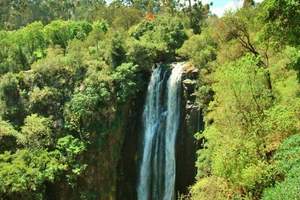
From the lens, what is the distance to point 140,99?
104 ft

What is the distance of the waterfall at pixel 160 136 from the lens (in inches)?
1123

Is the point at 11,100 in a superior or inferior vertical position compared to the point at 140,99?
superior

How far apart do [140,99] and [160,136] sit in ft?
11.2

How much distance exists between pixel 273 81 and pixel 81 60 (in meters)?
14.4

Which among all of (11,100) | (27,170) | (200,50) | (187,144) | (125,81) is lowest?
(27,170)

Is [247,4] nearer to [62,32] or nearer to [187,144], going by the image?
[187,144]

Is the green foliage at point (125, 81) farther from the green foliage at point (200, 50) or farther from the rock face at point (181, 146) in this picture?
the green foliage at point (200, 50)

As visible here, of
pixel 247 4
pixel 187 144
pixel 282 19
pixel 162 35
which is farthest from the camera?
pixel 162 35

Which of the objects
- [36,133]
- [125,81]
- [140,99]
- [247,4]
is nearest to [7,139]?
[36,133]

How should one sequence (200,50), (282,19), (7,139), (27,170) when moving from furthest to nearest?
1. (200,50)
2. (7,139)
3. (27,170)
4. (282,19)

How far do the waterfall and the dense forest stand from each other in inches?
47.2

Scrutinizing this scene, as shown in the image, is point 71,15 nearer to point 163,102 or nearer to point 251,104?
point 163,102

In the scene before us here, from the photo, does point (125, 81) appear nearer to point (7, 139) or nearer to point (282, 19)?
point (7, 139)

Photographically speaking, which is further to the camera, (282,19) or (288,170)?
(282,19)
